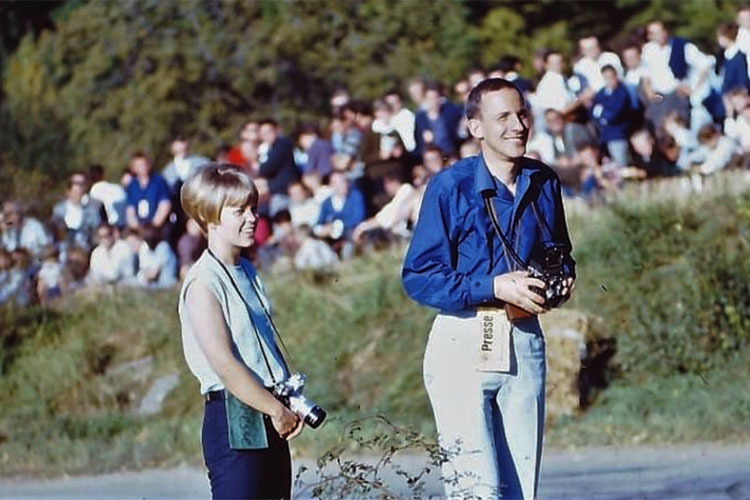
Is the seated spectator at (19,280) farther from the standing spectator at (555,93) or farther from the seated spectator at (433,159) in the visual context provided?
the standing spectator at (555,93)

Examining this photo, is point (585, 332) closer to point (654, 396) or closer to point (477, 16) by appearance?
point (654, 396)

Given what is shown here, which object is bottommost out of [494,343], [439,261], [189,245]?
[494,343]

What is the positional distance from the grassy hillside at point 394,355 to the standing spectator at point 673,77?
845mm

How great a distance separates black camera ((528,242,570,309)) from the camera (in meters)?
6.57

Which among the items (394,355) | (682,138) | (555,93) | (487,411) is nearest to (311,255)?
(394,355)

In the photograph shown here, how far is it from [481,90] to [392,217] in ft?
35.8

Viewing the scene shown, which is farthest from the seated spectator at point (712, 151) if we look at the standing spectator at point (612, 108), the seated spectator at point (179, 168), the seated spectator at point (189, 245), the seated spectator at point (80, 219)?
the seated spectator at point (80, 219)

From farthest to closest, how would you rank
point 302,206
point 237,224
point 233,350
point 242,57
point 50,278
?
point 242,57, point 50,278, point 302,206, point 237,224, point 233,350

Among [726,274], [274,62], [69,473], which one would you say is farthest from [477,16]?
[69,473]

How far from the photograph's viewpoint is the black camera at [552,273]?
657 cm

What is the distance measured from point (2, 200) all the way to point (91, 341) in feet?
13.9

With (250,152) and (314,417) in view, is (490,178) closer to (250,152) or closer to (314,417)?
(314,417)

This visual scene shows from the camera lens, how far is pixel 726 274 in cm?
1532

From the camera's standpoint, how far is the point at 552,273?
6.64 meters
